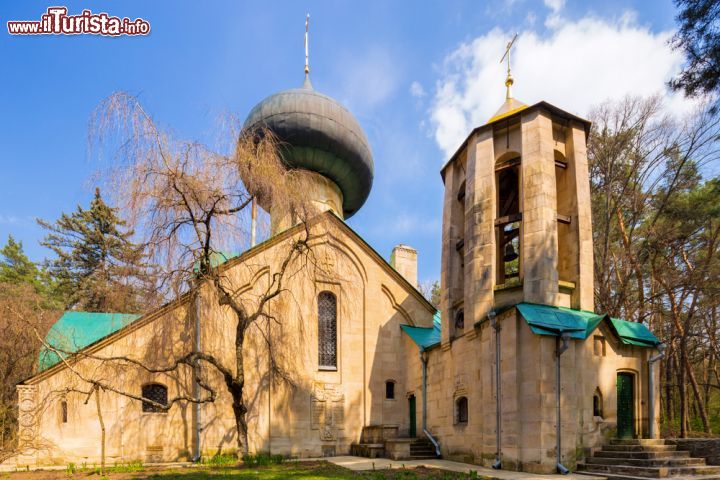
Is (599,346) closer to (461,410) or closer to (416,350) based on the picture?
(461,410)

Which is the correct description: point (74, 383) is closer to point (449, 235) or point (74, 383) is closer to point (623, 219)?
point (449, 235)

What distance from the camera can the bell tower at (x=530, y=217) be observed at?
12.8 meters

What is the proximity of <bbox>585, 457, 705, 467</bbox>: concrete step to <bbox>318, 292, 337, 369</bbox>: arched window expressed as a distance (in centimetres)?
873

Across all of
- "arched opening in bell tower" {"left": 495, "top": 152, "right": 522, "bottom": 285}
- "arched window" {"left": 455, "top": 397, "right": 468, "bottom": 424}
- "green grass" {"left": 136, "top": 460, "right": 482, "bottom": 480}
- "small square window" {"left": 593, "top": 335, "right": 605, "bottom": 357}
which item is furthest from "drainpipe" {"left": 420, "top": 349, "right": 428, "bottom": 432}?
"small square window" {"left": 593, "top": 335, "right": 605, "bottom": 357}

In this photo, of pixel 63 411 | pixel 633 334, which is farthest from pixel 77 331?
pixel 633 334

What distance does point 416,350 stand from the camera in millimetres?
16797

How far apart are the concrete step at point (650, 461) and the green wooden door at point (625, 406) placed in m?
1.55

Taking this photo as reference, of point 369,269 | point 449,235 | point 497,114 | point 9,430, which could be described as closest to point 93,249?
point 9,430

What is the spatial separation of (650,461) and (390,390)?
8.70 metres

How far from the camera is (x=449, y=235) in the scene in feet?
52.6

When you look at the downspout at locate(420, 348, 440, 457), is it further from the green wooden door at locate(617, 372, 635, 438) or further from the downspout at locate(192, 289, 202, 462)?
the downspout at locate(192, 289, 202, 462)

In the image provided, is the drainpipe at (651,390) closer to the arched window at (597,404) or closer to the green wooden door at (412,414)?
the arched window at (597,404)

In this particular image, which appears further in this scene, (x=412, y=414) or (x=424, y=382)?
(x=412, y=414)

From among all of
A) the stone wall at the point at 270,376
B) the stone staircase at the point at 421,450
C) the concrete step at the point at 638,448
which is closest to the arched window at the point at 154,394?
the stone wall at the point at 270,376
